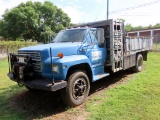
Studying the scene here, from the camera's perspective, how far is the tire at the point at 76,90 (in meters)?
4.47

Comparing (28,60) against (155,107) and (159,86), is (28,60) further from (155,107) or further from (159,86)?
(159,86)

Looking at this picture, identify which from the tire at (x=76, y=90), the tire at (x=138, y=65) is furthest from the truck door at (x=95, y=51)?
the tire at (x=138, y=65)

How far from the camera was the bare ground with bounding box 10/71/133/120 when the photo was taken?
14.0ft

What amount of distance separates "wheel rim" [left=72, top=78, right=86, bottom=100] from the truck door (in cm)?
83

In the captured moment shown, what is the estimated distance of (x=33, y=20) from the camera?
29812mm

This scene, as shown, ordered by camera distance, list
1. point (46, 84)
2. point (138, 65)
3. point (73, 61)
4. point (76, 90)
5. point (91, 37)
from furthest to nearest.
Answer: point (138, 65) → point (91, 37) → point (76, 90) → point (73, 61) → point (46, 84)

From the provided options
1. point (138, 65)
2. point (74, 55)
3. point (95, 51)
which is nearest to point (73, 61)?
point (74, 55)

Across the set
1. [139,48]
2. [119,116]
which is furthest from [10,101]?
[139,48]

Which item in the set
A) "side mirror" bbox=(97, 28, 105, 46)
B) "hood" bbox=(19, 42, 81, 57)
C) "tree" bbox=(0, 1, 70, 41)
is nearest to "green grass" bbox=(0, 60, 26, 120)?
"hood" bbox=(19, 42, 81, 57)

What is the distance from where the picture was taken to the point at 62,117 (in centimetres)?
418

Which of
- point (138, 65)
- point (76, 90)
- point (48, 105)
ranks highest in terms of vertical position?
point (138, 65)

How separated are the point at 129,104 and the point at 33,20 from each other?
2799 centimetres

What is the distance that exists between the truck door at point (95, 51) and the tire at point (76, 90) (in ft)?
2.50

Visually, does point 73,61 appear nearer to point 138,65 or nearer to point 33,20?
point 138,65
